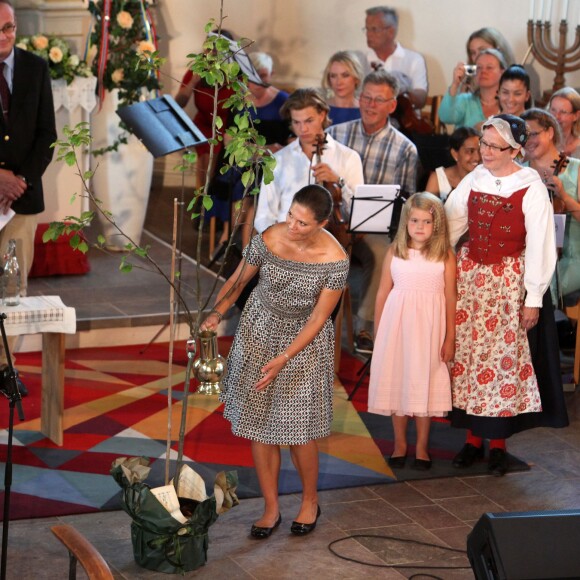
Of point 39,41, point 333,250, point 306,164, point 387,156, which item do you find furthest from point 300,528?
point 39,41

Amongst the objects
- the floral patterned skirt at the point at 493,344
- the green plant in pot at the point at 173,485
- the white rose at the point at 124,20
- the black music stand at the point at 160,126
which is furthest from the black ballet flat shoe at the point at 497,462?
the white rose at the point at 124,20

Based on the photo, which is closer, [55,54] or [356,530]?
[356,530]

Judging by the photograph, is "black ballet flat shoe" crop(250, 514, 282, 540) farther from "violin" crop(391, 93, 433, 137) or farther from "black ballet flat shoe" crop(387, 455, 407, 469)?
"violin" crop(391, 93, 433, 137)

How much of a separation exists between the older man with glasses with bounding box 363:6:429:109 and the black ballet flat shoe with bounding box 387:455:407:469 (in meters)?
4.21

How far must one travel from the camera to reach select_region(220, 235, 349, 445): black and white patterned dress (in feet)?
14.3

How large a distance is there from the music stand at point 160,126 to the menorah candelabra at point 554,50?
144 inches

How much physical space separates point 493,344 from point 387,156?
201 cm

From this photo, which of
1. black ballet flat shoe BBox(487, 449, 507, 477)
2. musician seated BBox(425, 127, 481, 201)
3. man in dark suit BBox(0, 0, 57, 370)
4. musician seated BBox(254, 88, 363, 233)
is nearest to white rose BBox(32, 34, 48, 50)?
man in dark suit BBox(0, 0, 57, 370)

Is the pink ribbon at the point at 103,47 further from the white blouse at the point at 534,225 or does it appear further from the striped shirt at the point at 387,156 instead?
the white blouse at the point at 534,225

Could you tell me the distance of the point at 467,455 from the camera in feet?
17.4

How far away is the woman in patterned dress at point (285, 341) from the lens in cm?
434

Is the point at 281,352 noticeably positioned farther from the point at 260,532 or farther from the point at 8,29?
the point at 8,29

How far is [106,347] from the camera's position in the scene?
22.4ft

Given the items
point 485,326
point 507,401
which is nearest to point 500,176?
point 485,326
